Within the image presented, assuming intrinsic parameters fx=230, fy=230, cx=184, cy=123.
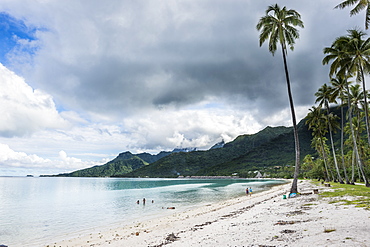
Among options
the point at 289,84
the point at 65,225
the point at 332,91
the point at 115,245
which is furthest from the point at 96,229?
the point at 332,91

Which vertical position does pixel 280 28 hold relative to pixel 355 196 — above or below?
above

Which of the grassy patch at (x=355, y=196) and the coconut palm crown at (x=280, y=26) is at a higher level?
the coconut palm crown at (x=280, y=26)

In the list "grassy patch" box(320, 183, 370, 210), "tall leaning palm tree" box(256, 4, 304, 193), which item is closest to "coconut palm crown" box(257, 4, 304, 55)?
"tall leaning palm tree" box(256, 4, 304, 193)

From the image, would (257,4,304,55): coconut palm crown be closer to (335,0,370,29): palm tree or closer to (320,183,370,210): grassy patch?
(335,0,370,29): palm tree

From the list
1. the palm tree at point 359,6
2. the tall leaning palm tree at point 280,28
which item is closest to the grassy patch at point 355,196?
the tall leaning palm tree at point 280,28

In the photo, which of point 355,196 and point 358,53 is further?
point 358,53

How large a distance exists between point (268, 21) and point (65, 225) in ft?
115

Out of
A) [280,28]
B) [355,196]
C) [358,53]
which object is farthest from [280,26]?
[355,196]

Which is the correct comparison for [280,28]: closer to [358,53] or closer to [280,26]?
[280,26]

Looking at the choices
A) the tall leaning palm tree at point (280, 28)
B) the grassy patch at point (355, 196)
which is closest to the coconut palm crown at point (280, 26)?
the tall leaning palm tree at point (280, 28)

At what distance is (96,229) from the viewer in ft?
82.0

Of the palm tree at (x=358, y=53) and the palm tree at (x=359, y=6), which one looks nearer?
the palm tree at (x=359, y=6)

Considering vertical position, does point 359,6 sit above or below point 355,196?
above

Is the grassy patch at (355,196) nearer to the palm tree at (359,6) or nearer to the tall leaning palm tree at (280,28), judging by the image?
the tall leaning palm tree at (280,28)
